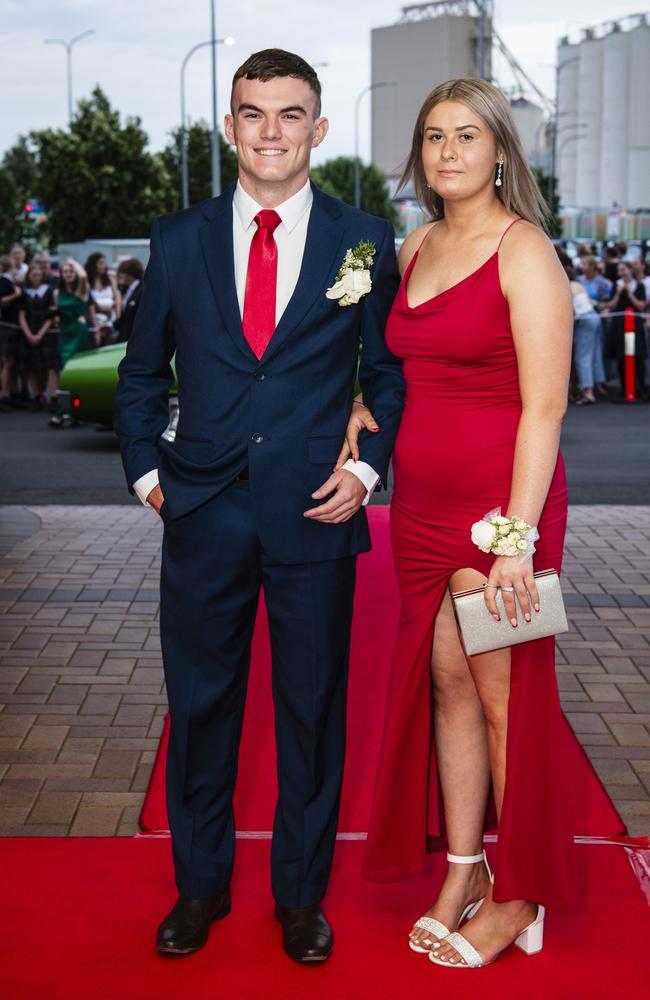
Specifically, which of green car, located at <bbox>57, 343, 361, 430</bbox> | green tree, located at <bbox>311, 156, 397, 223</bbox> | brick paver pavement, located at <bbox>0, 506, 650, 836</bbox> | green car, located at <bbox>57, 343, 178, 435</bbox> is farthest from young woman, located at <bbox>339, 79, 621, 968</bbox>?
green tree, located at <bbox>311, 156, 397, 223</bbox>

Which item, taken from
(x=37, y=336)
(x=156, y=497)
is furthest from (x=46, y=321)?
(x=156, y=497)

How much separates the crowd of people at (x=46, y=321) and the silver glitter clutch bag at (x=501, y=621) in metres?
11.6

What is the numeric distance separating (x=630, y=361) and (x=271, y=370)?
14.1 m

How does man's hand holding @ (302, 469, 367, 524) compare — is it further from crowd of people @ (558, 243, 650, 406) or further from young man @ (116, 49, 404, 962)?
crowd of people @ (558, 243, 650, 406)

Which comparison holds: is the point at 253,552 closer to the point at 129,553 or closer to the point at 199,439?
the point at 199,439

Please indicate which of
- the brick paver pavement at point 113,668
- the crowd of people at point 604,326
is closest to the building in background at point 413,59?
the crowd of people at point 604,326

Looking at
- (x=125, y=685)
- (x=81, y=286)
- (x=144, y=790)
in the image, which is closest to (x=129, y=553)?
(x=125, y=685)

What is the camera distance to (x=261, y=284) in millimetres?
2873

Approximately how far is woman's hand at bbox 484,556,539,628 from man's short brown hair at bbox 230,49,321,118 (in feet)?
3.67

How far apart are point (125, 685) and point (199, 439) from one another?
2.53 metres

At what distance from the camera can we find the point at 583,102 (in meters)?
116

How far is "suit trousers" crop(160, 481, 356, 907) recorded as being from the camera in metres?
2.92

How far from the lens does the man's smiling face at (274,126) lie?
2783 mm

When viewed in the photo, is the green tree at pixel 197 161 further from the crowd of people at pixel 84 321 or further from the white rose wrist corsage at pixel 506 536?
the white rose wrist corsage at pixel 506 536
